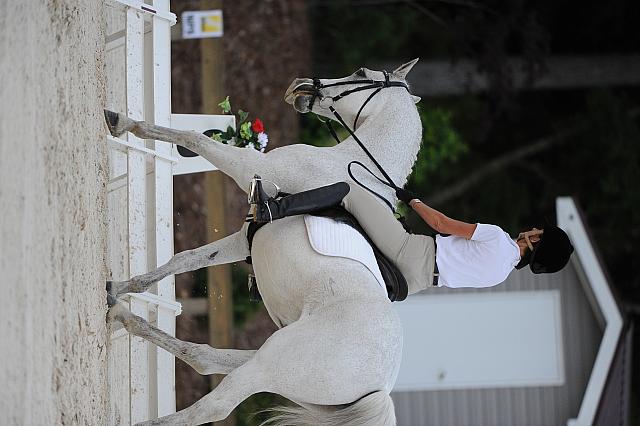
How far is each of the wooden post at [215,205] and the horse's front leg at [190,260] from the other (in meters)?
2.74

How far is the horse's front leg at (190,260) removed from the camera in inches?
190

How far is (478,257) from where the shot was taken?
174 inches

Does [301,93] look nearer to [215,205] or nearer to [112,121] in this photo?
[112,121]

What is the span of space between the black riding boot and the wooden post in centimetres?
335

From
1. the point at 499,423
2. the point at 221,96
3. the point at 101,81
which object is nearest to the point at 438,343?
the point at 499,423

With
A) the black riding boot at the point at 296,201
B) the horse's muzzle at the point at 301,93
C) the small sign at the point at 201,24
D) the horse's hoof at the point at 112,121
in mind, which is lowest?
the black riding boot at the point at 296,201

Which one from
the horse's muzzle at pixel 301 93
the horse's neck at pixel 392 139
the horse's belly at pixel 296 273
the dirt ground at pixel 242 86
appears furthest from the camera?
the dirt ground at pixel 242 86

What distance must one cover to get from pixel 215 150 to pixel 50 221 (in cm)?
108

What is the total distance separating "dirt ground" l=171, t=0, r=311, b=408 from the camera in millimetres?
9227

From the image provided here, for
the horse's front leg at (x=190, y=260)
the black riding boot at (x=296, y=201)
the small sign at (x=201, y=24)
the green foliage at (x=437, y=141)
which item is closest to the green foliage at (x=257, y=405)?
the green foliage at (x=437, y=141)

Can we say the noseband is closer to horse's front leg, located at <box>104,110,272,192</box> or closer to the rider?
horse's front leg, located at <box>104,110,272,192</box>

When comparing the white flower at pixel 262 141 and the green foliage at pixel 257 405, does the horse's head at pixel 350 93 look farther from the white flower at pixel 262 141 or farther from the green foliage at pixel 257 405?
the green foliage at pixel 257 405

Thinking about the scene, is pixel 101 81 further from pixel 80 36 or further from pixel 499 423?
pixel 499 423

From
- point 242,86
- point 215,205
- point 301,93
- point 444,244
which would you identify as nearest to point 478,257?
point 444,244
